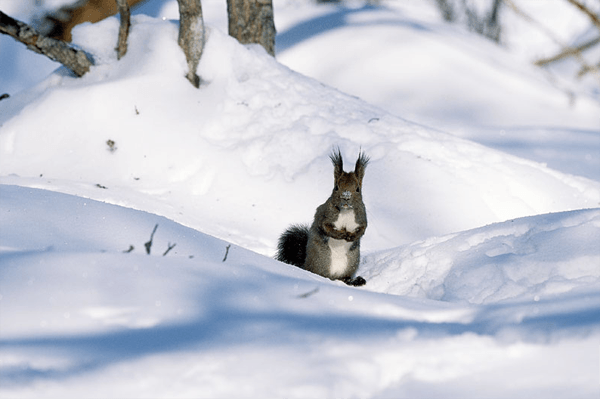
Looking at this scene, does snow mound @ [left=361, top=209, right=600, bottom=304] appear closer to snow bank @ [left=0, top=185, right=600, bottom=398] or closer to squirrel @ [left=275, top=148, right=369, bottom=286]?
squirrel @ [left=275, top=148, right=369, bottom=286]

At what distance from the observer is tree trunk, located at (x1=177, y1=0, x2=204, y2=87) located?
579 centimetres

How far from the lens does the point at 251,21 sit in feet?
22.0

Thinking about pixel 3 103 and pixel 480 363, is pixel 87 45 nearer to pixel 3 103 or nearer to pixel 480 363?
pixel 3 103

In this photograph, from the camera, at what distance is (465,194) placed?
5.08m

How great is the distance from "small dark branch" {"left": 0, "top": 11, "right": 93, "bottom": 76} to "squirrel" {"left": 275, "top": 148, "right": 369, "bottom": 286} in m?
3.40

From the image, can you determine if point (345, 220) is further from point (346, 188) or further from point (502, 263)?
point (502, 263)

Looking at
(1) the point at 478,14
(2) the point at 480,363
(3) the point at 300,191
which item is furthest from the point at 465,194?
(1) the point at 478,14

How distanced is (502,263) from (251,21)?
4.61 meters

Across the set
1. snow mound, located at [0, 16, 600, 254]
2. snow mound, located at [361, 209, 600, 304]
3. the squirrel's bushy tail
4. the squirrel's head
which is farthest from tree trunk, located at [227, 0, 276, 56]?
snow mound, located at [361, 209, 600, 304]

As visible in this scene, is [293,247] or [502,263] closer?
[502,263]

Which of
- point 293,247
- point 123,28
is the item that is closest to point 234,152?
point 123,28

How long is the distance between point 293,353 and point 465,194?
375cm

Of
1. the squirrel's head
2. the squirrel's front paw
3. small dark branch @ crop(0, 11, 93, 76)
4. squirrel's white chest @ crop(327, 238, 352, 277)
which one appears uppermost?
small dark branch @ crop(0, 11, 93, 76)

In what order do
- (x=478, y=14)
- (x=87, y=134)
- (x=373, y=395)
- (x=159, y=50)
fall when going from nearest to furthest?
1. (x=373, y=395)
2. (x=87, y=134)
3. (x=159, y=50)
4. (x=478, y=14)
